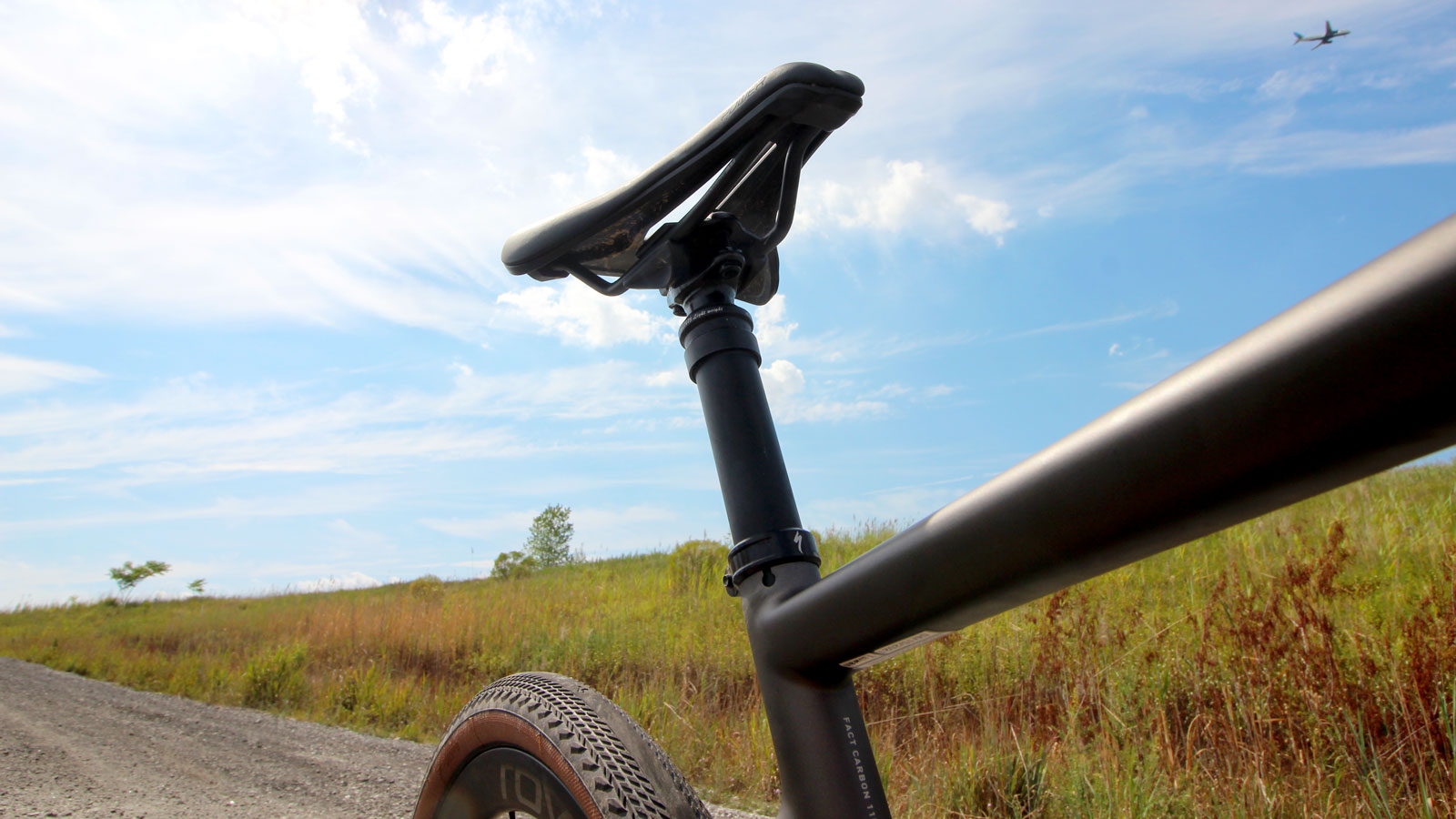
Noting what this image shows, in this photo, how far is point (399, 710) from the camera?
20.6 feet

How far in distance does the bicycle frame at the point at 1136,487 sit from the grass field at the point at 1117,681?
208cm

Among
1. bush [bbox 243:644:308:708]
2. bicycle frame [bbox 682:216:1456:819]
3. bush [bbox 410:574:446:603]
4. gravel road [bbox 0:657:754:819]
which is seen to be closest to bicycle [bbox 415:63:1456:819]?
bicycle frame [bbox 682:216:1456:819]

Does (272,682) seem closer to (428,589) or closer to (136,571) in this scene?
(428,589)

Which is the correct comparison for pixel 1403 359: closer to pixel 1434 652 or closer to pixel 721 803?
pixel 1434 652

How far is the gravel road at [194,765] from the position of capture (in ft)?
12.1

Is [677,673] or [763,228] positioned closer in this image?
[763,228]

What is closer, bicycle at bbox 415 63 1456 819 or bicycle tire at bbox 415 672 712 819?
bicycle at bbox 415 63 1456 819

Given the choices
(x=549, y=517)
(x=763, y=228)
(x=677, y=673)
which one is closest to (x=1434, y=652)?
(x=763, y=228)

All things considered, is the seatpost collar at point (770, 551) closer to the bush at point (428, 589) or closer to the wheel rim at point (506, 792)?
the wheel rim at point (506, 792)

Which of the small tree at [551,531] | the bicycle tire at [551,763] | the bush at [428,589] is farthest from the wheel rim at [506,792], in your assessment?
the small tree at [551,531]

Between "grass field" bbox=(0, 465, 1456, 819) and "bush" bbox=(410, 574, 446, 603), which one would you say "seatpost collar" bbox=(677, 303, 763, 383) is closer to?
"grass field" bbox=(0, 465, 1456, 819)

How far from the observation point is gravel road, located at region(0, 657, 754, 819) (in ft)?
12.1

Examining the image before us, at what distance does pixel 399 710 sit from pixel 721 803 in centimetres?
396

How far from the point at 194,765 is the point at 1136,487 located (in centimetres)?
587
